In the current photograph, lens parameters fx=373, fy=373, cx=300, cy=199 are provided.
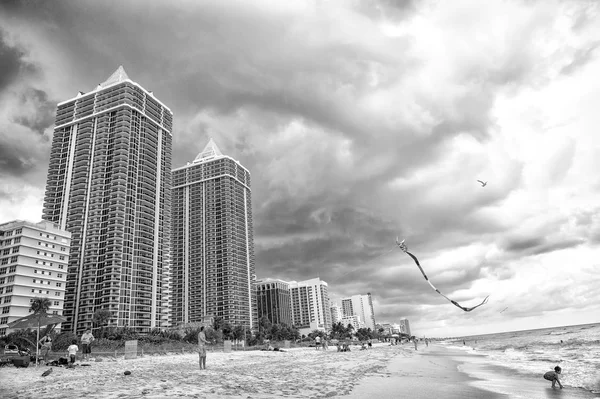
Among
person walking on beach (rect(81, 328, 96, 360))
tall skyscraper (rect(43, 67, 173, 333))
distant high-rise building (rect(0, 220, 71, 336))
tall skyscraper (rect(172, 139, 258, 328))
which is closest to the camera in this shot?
person walking on beach (rect(81, 328, 96, 360))

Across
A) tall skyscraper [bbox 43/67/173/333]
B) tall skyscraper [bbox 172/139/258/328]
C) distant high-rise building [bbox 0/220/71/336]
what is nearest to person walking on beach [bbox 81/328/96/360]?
distant high-rise building [bbox 0/220/71/336]

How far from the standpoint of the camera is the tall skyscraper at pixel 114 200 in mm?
114875

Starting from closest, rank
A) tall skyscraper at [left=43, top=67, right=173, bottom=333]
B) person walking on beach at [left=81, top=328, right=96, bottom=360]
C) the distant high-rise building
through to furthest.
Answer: person walking on beach at [left=81, top=328, right=96, bottom=360], the distant high-rise building, tall skyscraper at [left=43, top=67, right=173, bottom=333]

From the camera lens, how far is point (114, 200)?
401 feet

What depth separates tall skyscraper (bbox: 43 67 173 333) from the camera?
115 m

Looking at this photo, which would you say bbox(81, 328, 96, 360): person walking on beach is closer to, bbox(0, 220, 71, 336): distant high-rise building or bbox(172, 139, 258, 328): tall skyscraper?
bbox(0, 220, 71, 336): distant high-rise building

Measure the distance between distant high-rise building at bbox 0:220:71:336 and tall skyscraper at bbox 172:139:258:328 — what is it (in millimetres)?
70177

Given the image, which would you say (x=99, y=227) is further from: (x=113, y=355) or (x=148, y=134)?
(x=113, y=355)

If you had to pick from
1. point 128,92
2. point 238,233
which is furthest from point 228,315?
point 128,92

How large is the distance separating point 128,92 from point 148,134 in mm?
16291

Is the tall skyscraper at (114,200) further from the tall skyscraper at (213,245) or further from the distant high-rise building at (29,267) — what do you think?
the tall skyscraper at (213,245)

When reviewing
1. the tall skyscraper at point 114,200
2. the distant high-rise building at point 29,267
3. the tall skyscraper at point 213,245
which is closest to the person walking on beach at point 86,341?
the distant high-rise building at point 29,267

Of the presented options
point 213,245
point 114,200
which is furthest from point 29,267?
point 213,245

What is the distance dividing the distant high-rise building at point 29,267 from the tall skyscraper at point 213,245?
70177mm
